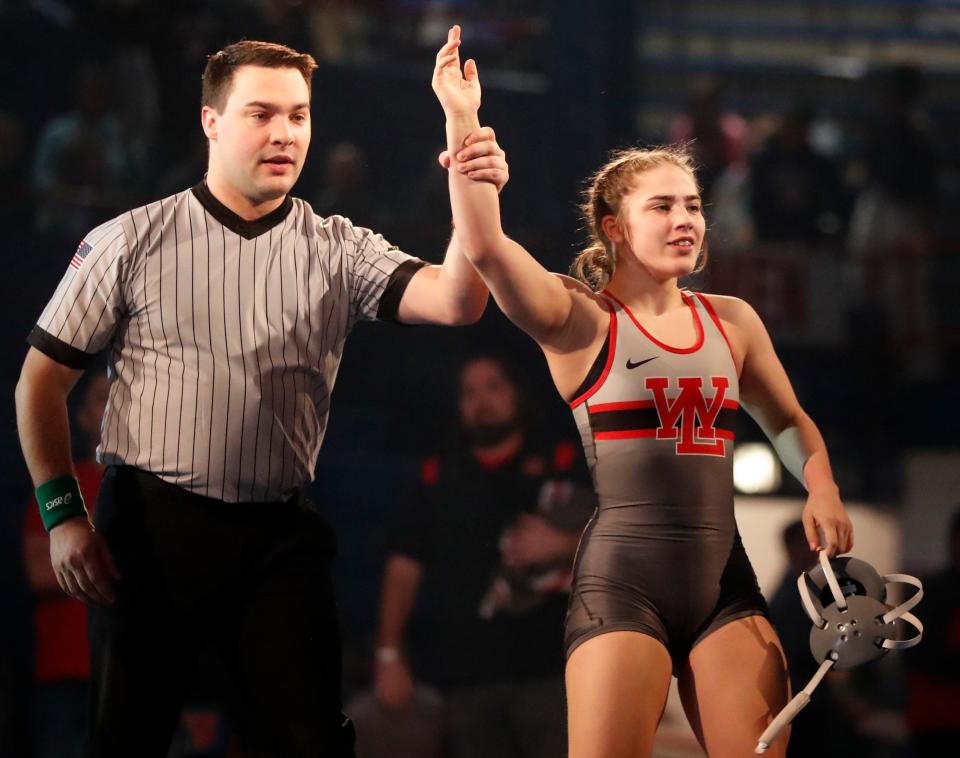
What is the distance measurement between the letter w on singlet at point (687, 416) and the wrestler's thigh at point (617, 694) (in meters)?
0.41

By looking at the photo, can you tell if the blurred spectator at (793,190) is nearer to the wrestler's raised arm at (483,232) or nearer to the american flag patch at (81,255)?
the wrestler's raised arm at (483,232)

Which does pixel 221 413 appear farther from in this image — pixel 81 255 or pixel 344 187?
pixel 344 187

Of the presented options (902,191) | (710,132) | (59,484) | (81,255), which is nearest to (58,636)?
(59,484)

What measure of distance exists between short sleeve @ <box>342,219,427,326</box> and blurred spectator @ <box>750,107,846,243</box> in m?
4.72

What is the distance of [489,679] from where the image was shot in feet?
16.4

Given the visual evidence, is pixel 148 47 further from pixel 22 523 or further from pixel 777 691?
pixel 777 691

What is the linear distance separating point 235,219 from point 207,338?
0.90 ft

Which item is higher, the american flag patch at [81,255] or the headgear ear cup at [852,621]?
the american flag patch at [81,255]

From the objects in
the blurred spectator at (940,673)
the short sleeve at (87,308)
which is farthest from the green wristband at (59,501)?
the blurred spectator at (940,673)

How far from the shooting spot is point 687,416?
9.24 feet

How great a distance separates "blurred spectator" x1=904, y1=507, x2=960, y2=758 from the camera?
557 centimetres

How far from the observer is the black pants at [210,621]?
266 cm

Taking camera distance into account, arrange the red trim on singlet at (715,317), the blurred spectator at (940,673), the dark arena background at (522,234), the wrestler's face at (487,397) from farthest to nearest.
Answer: the dark arena background at (522,234) → the blurred spectator at (940,673) → the wrestler's face at (487,397) → the red trim on singlet at (715,317)

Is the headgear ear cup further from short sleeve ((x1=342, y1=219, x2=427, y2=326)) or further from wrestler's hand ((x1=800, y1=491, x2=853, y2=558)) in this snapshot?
short sleeve ((x1=342, y1=219, x2=427, y2=326))
